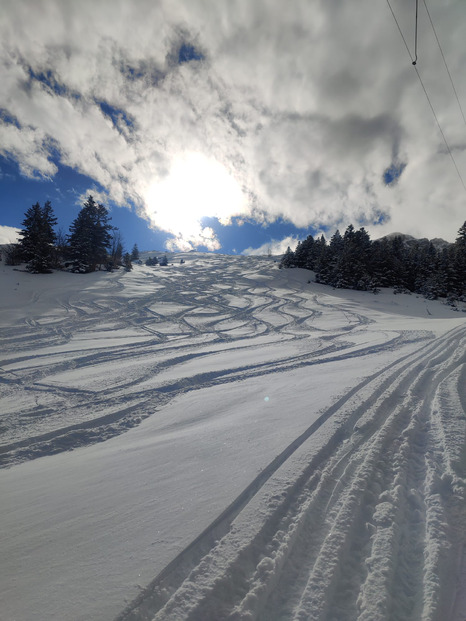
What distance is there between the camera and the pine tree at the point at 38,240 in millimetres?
23741

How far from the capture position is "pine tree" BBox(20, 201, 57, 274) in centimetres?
2374

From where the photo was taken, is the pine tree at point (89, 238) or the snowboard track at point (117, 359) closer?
the snowboard track at point (117, 359)

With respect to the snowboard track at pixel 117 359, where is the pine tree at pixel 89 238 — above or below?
above

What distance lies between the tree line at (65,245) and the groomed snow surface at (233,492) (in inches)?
918

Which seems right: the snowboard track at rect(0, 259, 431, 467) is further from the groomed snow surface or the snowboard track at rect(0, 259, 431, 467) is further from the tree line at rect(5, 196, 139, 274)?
the tree line at rect(5, 196, 139, 274)

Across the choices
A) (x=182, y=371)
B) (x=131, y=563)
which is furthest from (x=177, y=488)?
(x=182, y=371)

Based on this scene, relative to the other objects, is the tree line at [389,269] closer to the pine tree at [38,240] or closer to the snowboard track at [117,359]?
the snowboard track at [117,359]

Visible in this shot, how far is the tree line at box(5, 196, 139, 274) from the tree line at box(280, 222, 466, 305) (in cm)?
2890

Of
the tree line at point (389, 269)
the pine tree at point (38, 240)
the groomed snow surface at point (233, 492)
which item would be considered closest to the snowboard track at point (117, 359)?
the groomed snow surface at point (233, 492)

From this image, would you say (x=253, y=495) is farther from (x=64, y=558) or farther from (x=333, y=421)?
(x=333, y=421)

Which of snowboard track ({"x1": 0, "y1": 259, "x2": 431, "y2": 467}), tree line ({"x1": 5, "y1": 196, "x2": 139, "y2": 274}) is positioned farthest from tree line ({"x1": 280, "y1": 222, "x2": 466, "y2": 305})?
tree line ({"x1": 5, "y1": 196, "x2": 139, "y2": 274})

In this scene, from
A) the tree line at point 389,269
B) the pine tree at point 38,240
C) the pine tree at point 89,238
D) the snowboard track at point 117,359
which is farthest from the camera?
the tree line at point 389,269

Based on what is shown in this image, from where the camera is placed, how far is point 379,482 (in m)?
2.59

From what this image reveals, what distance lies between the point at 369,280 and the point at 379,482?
116ft
